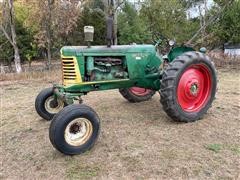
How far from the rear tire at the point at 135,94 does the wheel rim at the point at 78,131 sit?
218 centimetres

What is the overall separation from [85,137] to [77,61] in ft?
3.53

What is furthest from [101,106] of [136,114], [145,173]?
[145,173]

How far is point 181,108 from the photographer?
4.44 m

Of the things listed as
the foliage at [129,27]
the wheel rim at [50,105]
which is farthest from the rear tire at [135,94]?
the foliage at [129,27]

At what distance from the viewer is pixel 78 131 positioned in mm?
3705

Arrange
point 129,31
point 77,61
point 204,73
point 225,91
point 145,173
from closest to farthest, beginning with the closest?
1. point 145,173
2. point 77,61
3. point 204,73
4. point 225,91
5. point 129,31

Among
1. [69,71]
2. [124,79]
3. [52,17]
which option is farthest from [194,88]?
[52,17]

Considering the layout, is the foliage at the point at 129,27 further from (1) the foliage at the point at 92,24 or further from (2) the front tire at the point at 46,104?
(2) the front tire at the point at 46,104

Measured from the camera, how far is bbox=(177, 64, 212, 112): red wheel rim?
4.51 meters

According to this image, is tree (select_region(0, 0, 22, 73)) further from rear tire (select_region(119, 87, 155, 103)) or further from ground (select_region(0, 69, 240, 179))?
ground (select_region(0, 69, 240, 179))

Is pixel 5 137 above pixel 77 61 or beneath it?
beneath

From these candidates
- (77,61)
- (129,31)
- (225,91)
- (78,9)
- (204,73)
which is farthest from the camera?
(129,31)

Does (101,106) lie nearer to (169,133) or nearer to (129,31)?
(169,133)

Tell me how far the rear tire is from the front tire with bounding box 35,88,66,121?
1343mm
